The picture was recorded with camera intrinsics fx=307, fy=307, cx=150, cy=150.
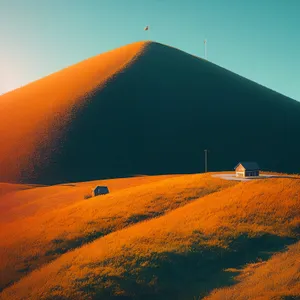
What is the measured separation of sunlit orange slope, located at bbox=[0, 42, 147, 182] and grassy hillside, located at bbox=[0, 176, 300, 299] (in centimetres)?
6769

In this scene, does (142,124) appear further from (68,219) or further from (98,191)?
(68,219)

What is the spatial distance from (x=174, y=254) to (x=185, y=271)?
1.90 m

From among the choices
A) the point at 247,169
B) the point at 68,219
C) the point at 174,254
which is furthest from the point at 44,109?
the point at 174,254

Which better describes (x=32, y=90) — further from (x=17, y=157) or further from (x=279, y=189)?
(x=279, y=189)

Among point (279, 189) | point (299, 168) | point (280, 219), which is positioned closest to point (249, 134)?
point (299, 168)

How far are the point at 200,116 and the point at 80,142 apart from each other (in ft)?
150

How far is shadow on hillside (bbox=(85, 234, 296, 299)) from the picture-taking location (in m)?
20.8

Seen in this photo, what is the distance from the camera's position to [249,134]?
111 meters

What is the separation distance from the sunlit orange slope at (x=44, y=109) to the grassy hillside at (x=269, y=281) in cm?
7935

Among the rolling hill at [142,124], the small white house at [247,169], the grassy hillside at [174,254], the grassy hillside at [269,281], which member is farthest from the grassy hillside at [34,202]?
the rolling hill at [142,124]

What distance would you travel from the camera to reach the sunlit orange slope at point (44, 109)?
96.7 m

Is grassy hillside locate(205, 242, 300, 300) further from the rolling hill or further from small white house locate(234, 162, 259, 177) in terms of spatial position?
the rolling hill

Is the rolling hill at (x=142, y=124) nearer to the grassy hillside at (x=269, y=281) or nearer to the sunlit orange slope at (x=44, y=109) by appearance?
the sunlit orange slope at (x=44, y=109)

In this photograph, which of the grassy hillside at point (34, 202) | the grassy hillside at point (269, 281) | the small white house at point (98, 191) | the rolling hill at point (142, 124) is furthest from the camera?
the rolling hill at point (142, 124)
